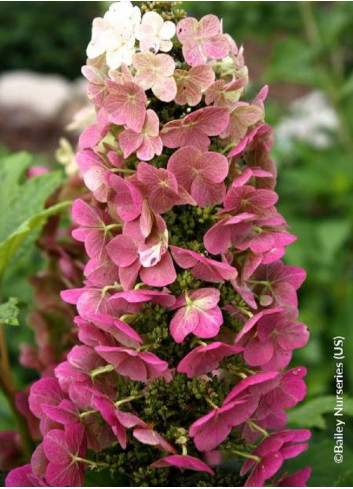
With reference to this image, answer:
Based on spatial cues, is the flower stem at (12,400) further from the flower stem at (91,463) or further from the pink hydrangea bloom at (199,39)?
the pink hydrangea bloom at (199,39)

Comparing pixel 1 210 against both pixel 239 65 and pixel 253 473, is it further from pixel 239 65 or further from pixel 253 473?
pixel 253 473

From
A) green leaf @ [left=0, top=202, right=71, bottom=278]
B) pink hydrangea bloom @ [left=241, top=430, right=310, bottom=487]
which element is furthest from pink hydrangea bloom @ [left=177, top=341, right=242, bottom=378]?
green leaf @ [left=0, top=202, right=71, bottom=278]

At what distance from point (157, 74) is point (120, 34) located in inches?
2.9

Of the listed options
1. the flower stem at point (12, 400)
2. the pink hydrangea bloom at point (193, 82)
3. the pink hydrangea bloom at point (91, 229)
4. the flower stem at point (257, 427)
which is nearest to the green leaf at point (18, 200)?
the flower stem at point (12, 400)

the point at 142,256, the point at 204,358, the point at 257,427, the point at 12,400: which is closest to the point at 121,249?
the point at 142,256

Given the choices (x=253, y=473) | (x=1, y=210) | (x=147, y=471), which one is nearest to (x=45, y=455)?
(x=147, y=471)

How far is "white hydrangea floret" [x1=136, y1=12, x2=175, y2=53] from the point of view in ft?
3.14

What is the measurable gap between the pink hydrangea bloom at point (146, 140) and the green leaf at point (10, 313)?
23 cm

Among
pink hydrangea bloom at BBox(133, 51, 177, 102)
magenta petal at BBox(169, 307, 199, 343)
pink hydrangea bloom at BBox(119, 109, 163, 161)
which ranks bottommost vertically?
magenta petal at BBox(169, 307, 199, 343)

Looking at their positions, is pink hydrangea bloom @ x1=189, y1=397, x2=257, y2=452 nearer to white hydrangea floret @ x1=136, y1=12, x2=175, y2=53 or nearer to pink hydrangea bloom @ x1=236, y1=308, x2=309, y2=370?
pink hydrangea bloom @ x1=236, y1=308, x2=309, y2=370

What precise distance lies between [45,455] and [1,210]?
51 centimetres

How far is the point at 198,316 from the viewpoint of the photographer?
901 mm

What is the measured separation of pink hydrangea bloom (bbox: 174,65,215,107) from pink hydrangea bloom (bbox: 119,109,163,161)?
1.6 inches

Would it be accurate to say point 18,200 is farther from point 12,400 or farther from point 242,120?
point 242,120
